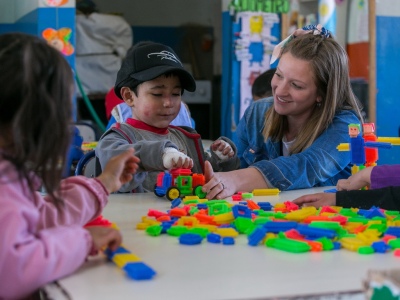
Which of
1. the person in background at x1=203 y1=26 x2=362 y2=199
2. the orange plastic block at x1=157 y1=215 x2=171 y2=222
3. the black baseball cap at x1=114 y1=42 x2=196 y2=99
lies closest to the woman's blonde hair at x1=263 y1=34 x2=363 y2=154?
the person in background at x1=203 y1=26 x2=362 y2=199

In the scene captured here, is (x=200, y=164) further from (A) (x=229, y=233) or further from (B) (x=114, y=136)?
(A) (x=229, y=233)

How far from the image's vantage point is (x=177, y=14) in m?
7.58

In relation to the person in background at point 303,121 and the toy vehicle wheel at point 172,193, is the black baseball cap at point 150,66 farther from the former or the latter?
the toy vehicle wheel at point 172,193

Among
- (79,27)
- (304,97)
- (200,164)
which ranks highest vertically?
(79,27)

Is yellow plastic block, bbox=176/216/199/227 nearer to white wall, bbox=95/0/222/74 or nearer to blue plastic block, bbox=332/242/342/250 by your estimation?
blue plastic block, bbox=332/242/342/250

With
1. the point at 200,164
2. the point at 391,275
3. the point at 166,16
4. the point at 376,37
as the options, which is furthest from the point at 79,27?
the point at 391,275

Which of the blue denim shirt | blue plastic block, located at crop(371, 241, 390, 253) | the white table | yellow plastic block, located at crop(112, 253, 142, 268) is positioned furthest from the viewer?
the blue denim shirt

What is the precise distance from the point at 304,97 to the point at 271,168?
1.12 feet

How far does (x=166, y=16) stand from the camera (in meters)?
7.56

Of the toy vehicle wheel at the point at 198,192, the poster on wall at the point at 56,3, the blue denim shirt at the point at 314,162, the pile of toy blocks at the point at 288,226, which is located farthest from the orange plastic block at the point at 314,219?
the poster on wall at the point at 56,3

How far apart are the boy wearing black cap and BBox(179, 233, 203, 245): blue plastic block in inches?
30.8

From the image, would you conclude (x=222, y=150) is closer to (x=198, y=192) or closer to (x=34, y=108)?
(x=198, y=192)

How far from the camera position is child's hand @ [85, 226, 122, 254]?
1.05 meters

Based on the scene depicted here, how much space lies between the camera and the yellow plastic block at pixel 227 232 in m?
1.23
